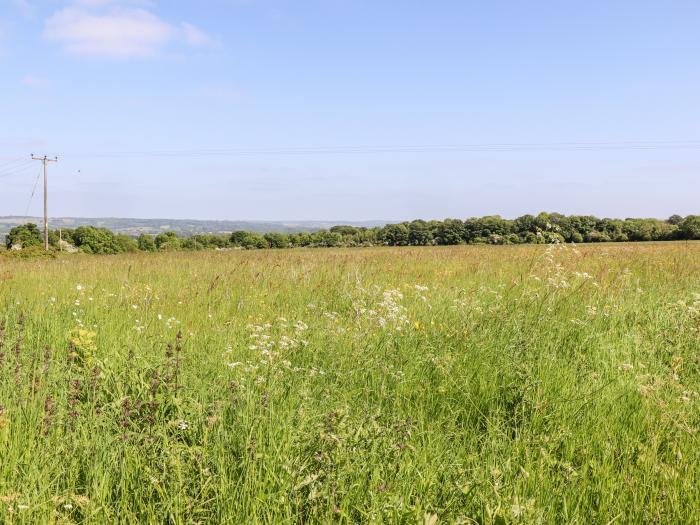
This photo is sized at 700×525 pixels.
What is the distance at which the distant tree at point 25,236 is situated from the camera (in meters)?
60.5

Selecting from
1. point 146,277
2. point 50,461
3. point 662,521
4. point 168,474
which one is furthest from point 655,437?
point 146,277

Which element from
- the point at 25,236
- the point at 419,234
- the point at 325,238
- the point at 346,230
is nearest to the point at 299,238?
the point at 325,238

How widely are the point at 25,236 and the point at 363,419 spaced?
7038 centimetres

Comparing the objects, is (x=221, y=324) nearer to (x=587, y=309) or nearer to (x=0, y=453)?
(x=0, y=453)

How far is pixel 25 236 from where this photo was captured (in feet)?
202

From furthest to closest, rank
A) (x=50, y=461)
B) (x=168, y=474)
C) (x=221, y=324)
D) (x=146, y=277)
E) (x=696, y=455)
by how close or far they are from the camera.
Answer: (x=146, y=277) < (x=221, y=324) < (x=696, y=455) < (x=50, y=461) < (x=168, y=474)

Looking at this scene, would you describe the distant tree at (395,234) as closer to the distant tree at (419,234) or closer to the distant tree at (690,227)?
the distant tree at (419,234)

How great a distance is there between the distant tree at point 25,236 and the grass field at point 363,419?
64836mm

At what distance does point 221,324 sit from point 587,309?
3.82 meters

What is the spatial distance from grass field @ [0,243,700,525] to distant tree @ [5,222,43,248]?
213 feet

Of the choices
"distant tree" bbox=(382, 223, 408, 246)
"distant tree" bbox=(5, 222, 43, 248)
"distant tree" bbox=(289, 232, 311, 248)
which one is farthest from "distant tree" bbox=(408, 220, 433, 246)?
"distant tree" bbox=(5, 222, 43, 248)

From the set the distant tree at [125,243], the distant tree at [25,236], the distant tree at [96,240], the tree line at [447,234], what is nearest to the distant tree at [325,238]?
the tree line at [447,234]

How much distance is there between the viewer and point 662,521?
2.36 meters

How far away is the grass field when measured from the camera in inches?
91.4
